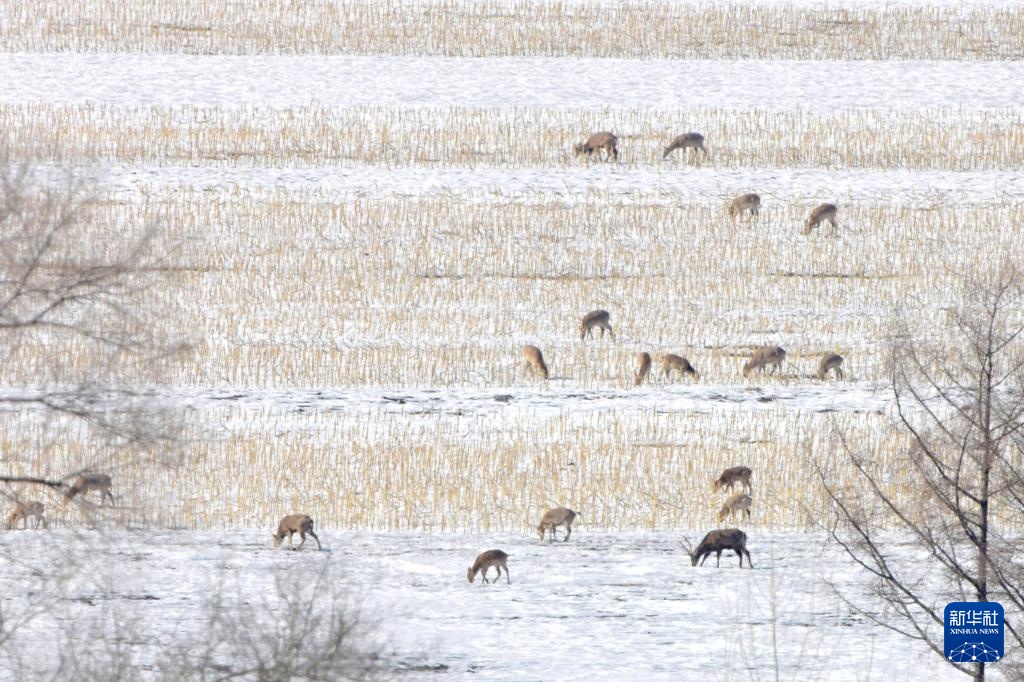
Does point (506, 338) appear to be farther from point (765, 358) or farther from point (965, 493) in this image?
point (965, 493)

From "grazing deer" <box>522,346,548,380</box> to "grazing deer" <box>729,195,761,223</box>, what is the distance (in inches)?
292

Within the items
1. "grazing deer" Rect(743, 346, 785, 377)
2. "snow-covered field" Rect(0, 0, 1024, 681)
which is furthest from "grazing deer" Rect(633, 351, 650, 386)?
"grazing deer" Rect(743, 346, 785, 377)

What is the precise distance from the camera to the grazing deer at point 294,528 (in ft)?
49.6

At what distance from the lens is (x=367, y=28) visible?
4162cm

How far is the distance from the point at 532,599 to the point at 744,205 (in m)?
15.2

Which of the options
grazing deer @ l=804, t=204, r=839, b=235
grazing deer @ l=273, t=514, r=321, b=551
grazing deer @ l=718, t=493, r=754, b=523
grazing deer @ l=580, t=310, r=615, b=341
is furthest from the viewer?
grazing deer @ l=804, t=204, r=839, b=235

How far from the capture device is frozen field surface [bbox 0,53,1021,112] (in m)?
36.0

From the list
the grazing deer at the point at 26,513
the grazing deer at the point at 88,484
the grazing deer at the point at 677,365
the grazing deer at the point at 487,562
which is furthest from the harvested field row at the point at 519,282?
the grazing deer at the point at 487,562

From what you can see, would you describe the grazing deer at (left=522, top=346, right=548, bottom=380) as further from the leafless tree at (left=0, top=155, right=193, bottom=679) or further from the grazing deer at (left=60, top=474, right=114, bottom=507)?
the grazing deer at (left=60, top=474, right=114, bottom=507)

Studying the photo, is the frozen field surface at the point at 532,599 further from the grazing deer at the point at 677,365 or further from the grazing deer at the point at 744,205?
the grazing deer at the point at 744,205

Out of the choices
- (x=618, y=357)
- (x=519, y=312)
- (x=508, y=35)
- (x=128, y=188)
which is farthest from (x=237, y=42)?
(x=618, y=357)

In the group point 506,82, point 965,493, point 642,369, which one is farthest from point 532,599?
point 506,82

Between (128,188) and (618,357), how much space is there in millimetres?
10756

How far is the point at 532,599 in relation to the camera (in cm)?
1420
